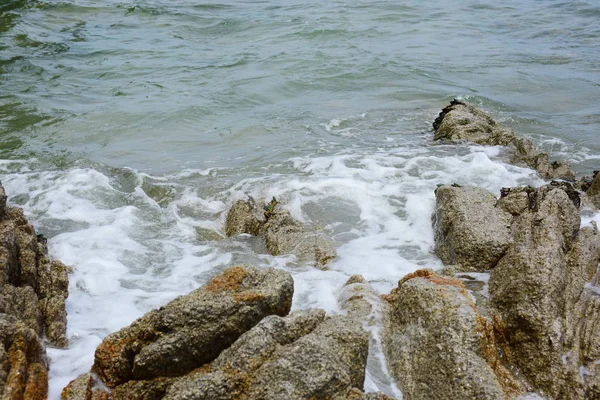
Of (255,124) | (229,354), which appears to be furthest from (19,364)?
(255,124)

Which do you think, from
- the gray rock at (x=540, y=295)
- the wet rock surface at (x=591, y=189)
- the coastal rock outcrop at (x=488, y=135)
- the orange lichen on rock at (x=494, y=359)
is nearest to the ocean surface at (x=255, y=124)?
the coastal rock outcrop at (x=488, y=135)

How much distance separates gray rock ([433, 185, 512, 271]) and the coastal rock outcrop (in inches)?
120

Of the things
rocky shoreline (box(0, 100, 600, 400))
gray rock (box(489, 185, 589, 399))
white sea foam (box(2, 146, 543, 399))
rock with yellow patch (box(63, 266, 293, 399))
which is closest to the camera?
rocky shoreline (box(0, 100, 600, 400))

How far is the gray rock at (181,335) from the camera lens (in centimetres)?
456

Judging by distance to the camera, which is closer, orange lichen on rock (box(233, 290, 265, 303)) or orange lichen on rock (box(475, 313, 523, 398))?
orange lichen on rock (box(233, 290, 265, 303))

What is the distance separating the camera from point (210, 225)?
9.27 meters

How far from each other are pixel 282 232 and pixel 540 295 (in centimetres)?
366

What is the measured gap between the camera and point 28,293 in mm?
5977

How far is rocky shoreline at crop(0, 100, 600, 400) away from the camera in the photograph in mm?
4387

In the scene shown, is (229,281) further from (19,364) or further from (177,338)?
(19,364)

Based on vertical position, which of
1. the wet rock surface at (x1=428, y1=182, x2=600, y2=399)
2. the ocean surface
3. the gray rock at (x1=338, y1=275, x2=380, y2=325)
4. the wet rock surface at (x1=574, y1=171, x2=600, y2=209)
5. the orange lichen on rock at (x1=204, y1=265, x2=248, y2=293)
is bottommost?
the ocean surface

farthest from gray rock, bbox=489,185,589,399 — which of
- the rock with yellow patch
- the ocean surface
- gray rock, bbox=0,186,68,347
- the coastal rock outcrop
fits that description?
gray rock, bbox=0,186,68,347

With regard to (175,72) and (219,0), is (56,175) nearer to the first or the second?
(175,72)

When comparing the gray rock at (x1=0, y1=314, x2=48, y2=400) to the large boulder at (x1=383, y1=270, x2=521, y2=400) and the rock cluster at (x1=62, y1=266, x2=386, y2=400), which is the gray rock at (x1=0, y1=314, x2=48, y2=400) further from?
the large boulder at (x1=383, y1=270, x2=521, y2=400)
